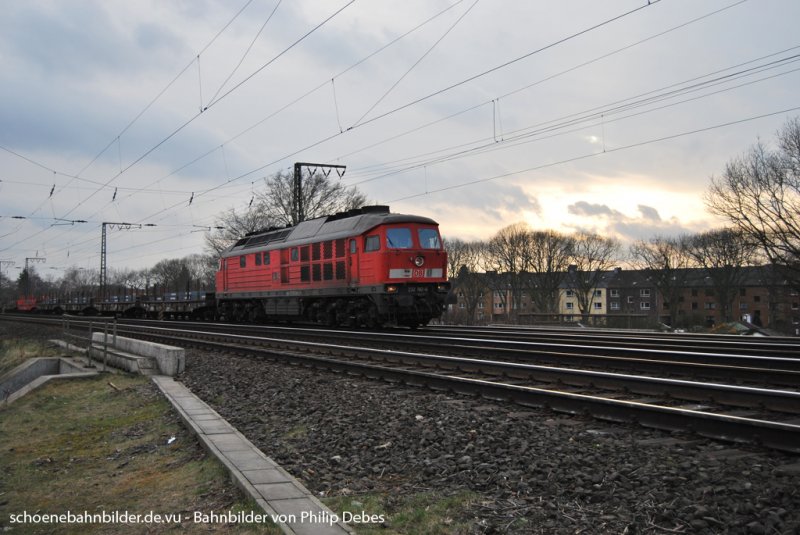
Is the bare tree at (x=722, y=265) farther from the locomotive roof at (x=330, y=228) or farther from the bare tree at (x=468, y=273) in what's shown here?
the locomotive roof at (x=330, y=228)

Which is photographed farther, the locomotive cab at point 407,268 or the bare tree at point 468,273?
the bare tree at point 468,273

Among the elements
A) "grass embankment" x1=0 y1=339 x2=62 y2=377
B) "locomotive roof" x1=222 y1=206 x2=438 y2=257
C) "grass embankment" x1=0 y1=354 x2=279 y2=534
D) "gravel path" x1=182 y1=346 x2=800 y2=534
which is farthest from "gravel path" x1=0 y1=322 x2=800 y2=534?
"grass embankment" x1=0 y1=339 x2=62 y2=377

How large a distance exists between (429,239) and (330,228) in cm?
394

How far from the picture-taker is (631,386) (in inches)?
322

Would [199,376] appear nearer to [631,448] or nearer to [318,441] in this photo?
[318,441]

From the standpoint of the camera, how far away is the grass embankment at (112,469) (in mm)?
5250

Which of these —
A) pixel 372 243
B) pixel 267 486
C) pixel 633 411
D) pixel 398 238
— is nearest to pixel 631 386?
pixel 633 411

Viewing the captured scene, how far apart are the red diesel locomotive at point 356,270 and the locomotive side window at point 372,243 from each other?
3cm

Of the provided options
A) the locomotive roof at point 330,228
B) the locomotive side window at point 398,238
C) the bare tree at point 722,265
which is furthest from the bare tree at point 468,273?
the locomotive side window at point 398,238

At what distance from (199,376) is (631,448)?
9263mm

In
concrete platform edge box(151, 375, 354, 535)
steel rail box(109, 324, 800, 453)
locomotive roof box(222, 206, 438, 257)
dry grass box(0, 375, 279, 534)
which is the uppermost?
locomotive roof box(222, 206, 438, 257)

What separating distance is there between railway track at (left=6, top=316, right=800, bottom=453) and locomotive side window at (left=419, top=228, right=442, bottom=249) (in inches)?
238

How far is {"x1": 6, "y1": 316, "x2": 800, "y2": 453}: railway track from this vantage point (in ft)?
19.8

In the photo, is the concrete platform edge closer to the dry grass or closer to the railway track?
the dry grass
